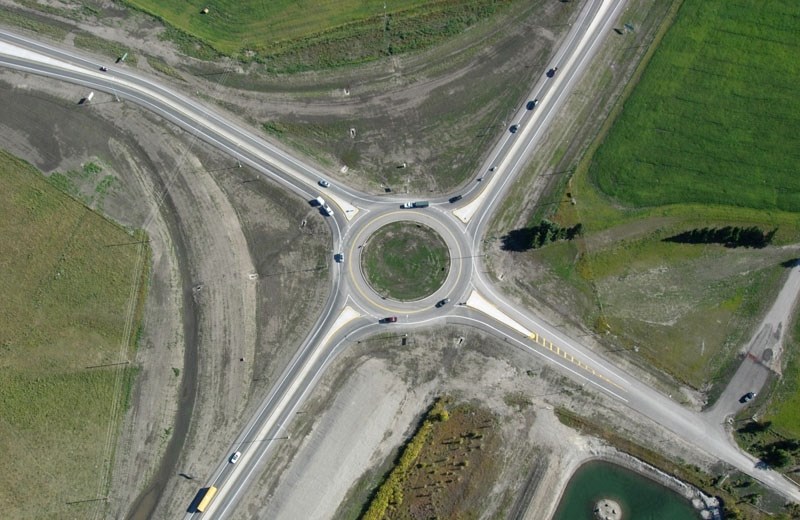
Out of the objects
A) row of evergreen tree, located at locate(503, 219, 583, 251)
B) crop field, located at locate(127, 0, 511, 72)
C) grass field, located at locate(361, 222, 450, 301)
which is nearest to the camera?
row of evergreen tree, located at locate(503, 219, 583, 251)

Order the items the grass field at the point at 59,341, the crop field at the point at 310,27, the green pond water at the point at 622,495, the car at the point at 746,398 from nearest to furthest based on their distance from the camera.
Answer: the grass field at the point at 59,341
the green pond water at the point at 622,495
the car at the point at 746,398
the crop field at the point at 310,27

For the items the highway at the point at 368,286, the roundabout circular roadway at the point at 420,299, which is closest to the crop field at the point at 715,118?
the highway at the point at 368,286

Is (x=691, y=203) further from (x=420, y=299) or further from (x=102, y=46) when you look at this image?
(x=102, y=46)

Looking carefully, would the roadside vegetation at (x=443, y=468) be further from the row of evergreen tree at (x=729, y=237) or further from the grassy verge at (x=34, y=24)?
the grassy verge at (x=34, y=24)

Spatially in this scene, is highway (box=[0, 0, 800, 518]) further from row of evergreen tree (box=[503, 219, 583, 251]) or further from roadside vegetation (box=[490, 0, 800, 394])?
roadside vegetation (box=[490, 0, 800, 394])

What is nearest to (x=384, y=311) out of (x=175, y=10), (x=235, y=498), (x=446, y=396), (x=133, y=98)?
(x=446, y=396)

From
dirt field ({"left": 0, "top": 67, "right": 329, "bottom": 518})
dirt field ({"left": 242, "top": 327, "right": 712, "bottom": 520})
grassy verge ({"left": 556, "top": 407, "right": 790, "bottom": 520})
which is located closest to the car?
grassy verge ({"left": 556, "top": 407, "right": 790, "bottom": 520})
